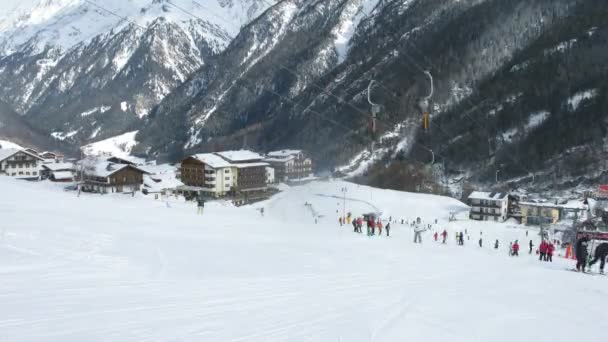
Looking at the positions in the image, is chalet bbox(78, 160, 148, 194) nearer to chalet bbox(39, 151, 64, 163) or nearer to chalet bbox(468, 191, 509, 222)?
chalet bbox(39, 151, 64, 163)

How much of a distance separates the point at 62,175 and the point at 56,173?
2.57 ft

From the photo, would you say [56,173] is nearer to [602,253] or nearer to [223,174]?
[223,174]

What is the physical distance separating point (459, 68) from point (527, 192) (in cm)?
6125

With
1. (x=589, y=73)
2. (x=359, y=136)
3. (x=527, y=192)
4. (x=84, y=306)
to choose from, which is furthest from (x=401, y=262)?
(x=589, y=73)

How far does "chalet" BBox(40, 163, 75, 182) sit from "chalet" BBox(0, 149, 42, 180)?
5.94 ft

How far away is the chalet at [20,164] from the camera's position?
2507 inches

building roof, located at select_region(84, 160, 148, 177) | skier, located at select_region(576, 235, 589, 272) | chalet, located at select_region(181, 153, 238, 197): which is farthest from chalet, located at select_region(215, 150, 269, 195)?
skier, located at select_region(576, 235, 589, 272)

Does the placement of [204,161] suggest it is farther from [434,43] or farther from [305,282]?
[434,43]

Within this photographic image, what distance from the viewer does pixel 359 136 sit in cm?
12775

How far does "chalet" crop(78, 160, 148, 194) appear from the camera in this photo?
58312 mm

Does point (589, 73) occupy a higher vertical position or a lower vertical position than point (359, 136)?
higher

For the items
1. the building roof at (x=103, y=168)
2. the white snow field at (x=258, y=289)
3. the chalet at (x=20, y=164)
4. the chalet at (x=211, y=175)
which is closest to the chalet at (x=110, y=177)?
the building roof at (x=103, y=168)

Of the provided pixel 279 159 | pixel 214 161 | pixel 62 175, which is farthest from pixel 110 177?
pixel 279 159

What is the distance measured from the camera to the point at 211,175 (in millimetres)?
76125
